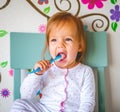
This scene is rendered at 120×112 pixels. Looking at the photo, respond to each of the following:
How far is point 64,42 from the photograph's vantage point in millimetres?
794

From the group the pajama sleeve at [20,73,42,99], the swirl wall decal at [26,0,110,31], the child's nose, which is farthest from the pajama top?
the swirl wall decal at [26,0,110,31]

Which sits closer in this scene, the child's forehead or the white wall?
the child's forehead

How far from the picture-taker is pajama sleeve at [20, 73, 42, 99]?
76 cm

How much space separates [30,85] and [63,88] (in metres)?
0.12

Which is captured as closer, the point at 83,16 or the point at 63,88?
the point at 63,88

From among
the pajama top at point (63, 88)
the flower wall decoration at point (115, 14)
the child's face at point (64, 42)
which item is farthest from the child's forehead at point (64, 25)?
the flower wall decoration at point (115, 14)

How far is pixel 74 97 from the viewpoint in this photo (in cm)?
81

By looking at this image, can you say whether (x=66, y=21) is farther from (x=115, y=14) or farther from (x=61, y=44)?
(x=115, y=14)

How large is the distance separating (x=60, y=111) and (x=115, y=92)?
13.7 inches

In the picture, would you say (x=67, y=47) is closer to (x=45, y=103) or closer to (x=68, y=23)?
(x=68, y=23)

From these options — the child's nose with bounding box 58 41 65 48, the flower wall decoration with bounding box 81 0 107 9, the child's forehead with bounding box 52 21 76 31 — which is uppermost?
the flower wall decoration with bounding box 81 0 107 9

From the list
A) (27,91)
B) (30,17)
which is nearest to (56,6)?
(30,17)

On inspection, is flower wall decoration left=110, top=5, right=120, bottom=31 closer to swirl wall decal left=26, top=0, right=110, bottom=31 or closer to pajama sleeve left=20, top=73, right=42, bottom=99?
swirl wall decal left=26, top=0, right=110, bottom=31


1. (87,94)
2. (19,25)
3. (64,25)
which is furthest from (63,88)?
(19,25)
